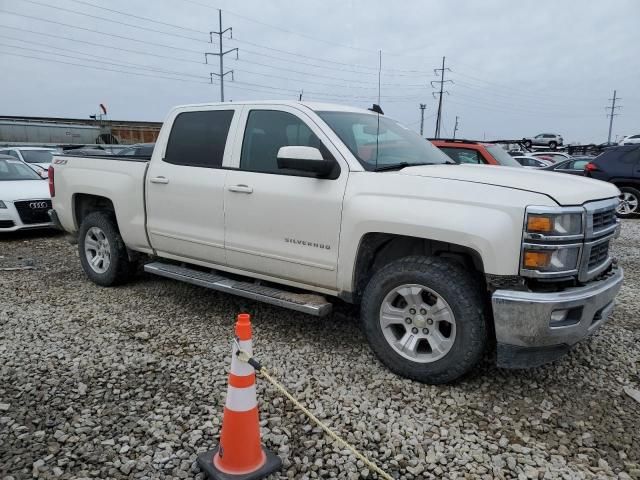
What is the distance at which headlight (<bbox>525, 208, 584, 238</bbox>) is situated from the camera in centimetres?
271

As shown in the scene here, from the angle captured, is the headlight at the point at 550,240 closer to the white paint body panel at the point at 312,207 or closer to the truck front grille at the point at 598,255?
the white paint body panel at the point at 312,207

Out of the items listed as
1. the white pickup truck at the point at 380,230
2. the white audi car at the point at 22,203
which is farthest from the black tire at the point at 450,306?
the white audi car at the point at 22,203

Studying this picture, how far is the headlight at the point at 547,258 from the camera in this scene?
2721mm

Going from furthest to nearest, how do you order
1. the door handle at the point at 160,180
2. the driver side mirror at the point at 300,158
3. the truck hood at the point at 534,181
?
the door handle at the point at 160,180 → the driver side mirror at the point at 300,158 → the truck hood at the point at 534,181

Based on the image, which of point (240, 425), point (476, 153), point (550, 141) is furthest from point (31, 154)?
point (550, 141)

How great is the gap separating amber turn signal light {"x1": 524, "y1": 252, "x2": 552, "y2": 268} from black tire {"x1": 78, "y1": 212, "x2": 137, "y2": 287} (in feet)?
13.4

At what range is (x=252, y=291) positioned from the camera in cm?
388

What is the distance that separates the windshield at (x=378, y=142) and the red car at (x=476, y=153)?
12.8 ft

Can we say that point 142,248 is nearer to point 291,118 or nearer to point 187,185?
point 187,185

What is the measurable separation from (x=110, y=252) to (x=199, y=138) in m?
1.74

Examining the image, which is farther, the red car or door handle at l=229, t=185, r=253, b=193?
the red car

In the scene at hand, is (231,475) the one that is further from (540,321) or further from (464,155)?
(464,155)

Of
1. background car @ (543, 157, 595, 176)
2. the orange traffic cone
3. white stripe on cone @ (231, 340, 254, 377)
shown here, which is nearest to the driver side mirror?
the orange traffic cone

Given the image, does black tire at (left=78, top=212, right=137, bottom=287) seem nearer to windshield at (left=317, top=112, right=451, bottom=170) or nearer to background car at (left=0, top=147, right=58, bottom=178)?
windshield at (left=317, top=112, right=451, bottom=170)
